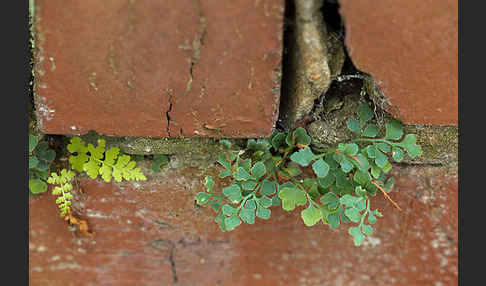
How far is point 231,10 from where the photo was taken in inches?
46.2

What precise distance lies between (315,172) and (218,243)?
0.52 metres

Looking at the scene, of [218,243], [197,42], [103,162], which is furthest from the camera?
[218,243]

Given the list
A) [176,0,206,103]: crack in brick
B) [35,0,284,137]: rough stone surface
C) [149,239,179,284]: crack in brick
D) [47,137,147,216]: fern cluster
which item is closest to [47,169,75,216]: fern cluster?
[47,137,147,216]: fern cluster

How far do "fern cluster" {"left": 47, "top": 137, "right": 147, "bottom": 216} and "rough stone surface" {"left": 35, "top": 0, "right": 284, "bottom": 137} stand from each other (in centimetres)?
11

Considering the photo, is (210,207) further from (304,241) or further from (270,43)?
(270,43)

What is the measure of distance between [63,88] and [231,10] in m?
0.52

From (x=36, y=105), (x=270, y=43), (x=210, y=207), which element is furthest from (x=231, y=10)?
(x=210, y=207)

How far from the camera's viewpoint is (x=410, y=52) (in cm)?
122

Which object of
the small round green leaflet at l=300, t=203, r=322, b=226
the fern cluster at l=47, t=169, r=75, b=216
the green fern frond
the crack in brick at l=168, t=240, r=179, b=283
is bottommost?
the crack in brick at l=168, t=240, r=179, b=283

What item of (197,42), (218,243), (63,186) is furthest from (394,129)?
(63,186)

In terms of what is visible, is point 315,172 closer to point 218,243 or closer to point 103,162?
point 218,243

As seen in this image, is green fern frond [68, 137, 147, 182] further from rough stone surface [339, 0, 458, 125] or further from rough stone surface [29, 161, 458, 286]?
rough stone surface [339, 0, 458, 125]

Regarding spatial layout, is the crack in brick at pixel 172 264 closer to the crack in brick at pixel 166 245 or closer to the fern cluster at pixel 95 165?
the crack in brick at pixel 166 245

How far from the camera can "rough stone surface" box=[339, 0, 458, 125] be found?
1167 millimetres
